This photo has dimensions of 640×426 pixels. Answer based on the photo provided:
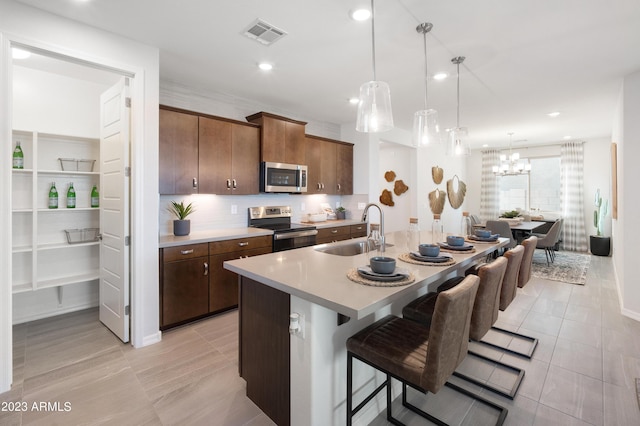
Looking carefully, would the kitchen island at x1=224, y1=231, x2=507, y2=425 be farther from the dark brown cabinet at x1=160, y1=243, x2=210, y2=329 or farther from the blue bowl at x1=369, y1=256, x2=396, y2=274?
the dark brown cabinet at x1=160, y1=243, x2=210, y2=329

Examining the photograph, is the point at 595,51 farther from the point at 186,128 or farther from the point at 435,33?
the point at 186,128

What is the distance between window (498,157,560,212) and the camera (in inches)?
302

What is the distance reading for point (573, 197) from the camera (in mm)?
7191

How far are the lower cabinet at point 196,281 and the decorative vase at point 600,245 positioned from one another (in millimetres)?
7483

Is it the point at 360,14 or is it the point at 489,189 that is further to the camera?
the point at 489,189

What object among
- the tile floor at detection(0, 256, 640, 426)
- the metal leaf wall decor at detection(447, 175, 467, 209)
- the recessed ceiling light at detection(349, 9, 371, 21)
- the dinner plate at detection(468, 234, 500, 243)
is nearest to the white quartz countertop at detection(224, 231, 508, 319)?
the dinner plate at detection(468, 234, 500, 243)

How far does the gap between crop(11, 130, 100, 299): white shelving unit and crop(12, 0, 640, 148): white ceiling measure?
55.3 inches

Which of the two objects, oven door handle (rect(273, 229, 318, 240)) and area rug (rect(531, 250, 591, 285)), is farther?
area rug (rect(531, 250, 591, 285))

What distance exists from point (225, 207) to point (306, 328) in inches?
114

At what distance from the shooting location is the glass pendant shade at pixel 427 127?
2555 millimetres

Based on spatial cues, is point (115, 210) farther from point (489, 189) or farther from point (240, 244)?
point (489, 189)

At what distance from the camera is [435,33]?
2.48 m

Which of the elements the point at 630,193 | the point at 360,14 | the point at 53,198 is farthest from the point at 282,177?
the point at 630,193

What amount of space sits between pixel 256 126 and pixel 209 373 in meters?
2.93
